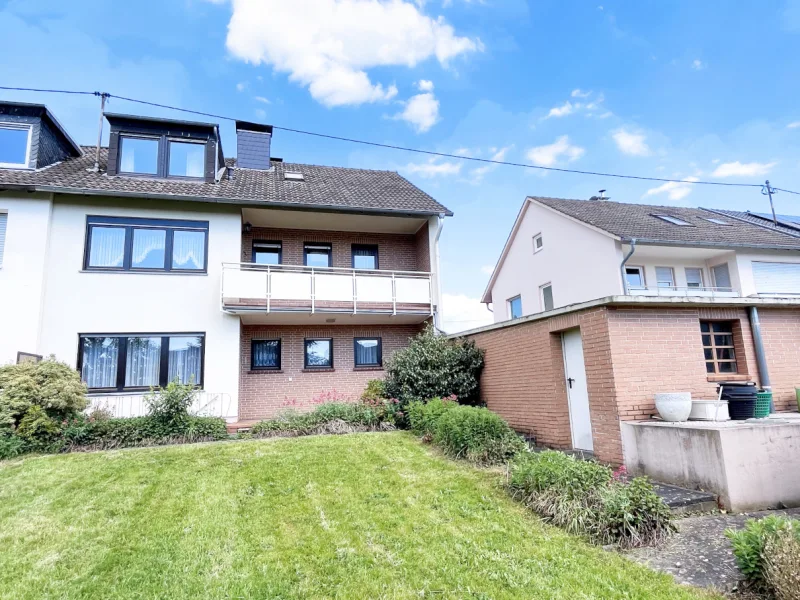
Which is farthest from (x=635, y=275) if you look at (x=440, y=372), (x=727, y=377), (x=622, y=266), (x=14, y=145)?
(x=14, y=145)

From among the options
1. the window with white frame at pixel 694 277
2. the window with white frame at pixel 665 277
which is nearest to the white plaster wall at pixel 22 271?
the window with white frame at pixel 665 277

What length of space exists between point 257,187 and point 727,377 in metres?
12.5

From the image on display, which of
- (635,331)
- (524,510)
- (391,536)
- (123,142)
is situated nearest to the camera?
(391,536)

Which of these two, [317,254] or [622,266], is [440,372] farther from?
[622,266]

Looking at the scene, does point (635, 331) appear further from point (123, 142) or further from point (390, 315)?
point (123, 142)

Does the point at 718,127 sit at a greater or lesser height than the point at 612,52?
lesser

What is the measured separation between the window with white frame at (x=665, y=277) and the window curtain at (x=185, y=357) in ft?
49.9

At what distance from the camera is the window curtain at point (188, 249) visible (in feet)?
39.6

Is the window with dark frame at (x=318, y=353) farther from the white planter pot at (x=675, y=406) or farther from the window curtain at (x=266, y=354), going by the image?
the white planter pot at (x=675, y=406)

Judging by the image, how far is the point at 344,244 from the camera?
48.3ft

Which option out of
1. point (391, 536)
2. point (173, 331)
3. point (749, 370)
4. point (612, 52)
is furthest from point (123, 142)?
point (749, 370)

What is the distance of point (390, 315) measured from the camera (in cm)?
1322

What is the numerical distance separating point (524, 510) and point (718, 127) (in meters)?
15.7

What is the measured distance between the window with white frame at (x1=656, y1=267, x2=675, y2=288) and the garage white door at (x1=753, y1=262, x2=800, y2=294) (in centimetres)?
269
